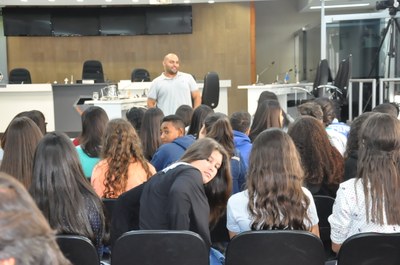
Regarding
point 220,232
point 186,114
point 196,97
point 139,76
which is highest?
A: point 139,76

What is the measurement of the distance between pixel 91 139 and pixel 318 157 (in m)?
1.56

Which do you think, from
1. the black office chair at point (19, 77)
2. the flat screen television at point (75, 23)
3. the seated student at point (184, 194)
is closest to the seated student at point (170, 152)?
the seated student at point (184, 194)

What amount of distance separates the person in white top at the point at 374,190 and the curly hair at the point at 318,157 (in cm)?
56

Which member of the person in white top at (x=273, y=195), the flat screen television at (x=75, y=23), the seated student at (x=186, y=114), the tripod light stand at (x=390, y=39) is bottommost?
the person in white top at (x=273, y=195)

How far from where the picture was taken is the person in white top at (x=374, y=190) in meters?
2.01

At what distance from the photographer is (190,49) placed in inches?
461

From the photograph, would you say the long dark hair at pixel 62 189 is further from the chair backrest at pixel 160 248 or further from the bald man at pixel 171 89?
the bald man at pixel 171 89

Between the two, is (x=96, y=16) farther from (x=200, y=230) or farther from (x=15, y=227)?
(x=15, y=227)

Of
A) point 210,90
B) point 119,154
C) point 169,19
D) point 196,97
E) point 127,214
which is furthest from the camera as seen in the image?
point 169,19

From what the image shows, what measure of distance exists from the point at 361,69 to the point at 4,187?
9378 millimetres

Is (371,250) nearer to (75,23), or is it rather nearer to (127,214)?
(127,214)

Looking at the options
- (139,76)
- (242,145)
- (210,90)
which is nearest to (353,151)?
(242,145)

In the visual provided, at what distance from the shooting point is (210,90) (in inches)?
276

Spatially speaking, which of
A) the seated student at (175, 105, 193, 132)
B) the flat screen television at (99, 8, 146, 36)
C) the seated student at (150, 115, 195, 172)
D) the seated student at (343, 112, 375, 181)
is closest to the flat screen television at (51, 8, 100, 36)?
the flat screen television at (99, 8, 146, 36)
